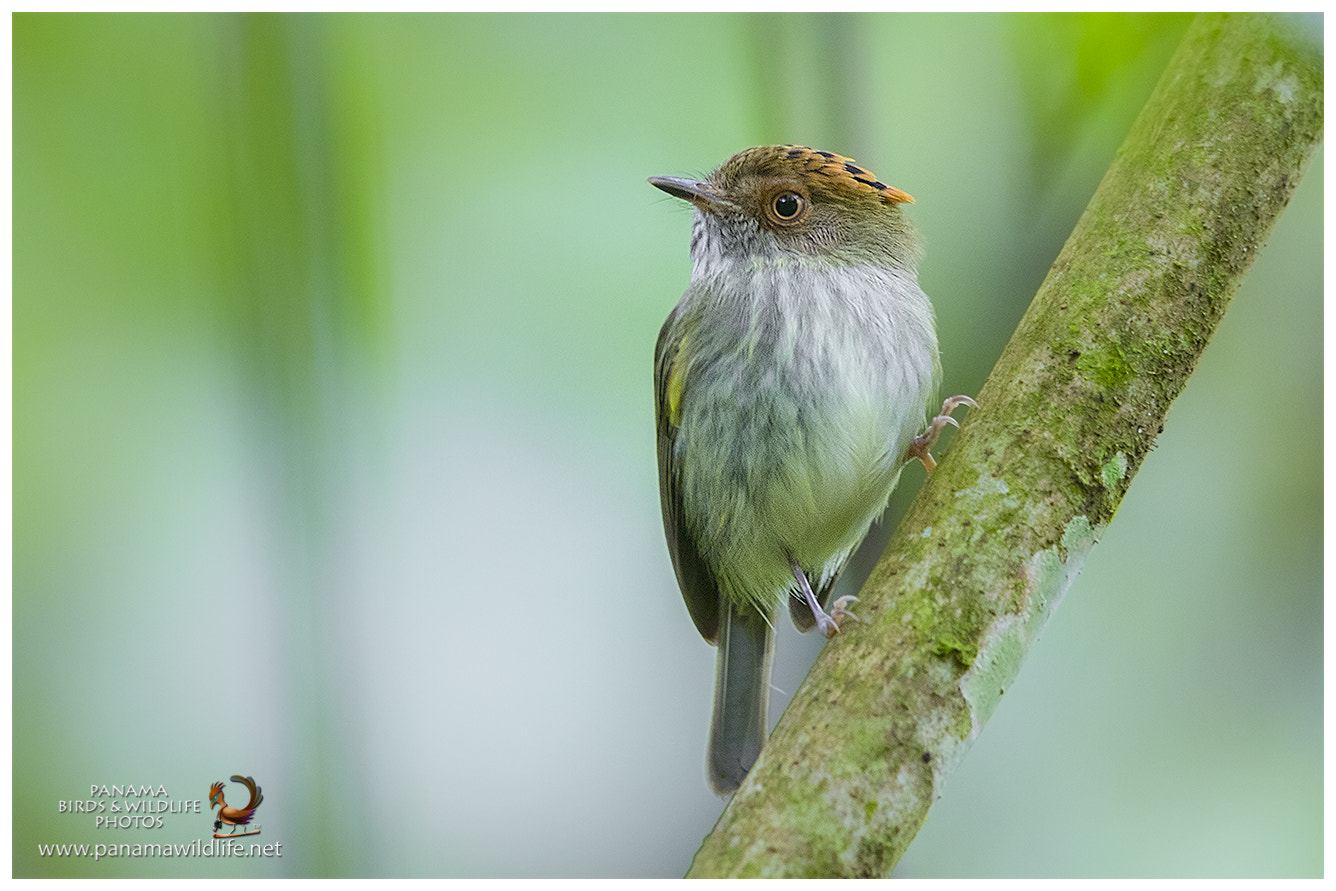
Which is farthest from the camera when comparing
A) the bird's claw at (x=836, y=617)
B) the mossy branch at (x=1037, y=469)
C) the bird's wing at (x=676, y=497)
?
the bird's wing at (x=676, y=497)

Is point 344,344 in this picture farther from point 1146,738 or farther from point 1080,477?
point 1146,738

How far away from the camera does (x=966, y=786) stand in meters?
2.04

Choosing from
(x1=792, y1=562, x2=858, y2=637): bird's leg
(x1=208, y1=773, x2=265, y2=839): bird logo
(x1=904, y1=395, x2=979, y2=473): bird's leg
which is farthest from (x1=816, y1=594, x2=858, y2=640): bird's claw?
(x1=208, y1=773, x2=265, y2=839): bird logo

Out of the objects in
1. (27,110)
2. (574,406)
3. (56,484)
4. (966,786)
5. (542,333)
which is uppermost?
(27,110)

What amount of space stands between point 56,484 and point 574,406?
963 millimetres

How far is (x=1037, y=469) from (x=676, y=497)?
0.66 meters

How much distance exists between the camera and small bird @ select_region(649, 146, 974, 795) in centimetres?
177

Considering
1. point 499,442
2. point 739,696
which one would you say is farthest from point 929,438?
point 499,442

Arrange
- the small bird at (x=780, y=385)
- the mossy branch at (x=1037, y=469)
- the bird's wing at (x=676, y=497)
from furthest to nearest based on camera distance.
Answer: the bird's wing at (x=676, y=497) < the small bird at (x=780, y=385) < the mossy branch at (x=1037, y=469)

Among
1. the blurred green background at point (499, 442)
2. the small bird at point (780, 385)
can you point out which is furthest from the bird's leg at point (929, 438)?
the blurred green background at point (499, 442)

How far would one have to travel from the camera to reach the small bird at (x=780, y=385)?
177 cm

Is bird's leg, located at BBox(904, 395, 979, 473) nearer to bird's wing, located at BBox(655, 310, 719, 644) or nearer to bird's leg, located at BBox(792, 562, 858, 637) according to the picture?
bird's leg, located at BBox(792, 562, 858, 637)

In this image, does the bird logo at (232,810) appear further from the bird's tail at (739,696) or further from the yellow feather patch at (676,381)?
the yellow feather patch at (676,381)
